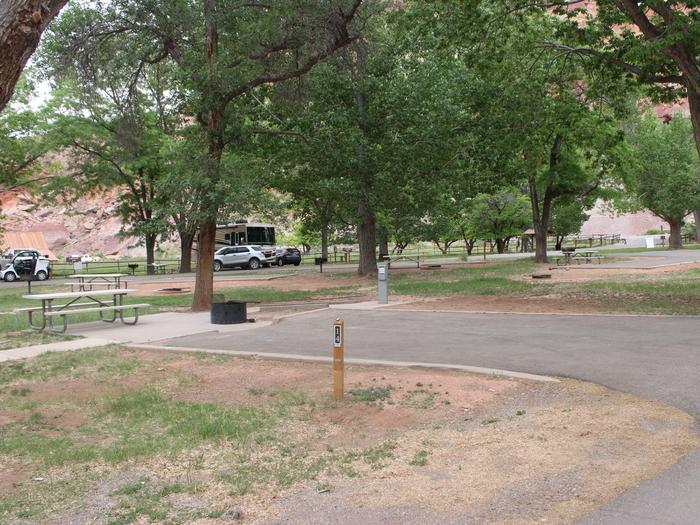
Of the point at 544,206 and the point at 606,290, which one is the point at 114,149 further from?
the point at 606,290

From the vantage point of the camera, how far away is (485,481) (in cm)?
435

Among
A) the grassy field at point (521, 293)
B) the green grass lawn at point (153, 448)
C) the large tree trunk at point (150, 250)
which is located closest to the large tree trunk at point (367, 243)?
the grassy field at point (521, 293)

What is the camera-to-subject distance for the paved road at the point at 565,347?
401 cm

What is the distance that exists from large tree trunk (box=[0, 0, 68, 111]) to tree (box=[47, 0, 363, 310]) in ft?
30.1

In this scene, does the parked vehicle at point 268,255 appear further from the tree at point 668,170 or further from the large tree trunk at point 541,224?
the tree at point 668,170

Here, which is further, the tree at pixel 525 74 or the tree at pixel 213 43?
the tree at pixel 525 74

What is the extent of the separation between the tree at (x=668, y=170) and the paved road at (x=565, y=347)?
3875 cm

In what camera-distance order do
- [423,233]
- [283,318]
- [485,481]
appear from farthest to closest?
[423,233]
[283,318]
[485,481]

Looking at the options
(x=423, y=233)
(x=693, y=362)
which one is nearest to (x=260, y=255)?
(x=423, y=233)

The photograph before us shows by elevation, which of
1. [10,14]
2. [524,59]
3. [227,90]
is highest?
[524,59]

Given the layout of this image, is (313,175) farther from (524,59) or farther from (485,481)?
(485,481)

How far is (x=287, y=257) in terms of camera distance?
47.8 m

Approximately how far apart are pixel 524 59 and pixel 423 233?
2585 cm

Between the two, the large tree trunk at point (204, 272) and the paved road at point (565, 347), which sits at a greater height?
the large tree trunk at point (204, 272)
